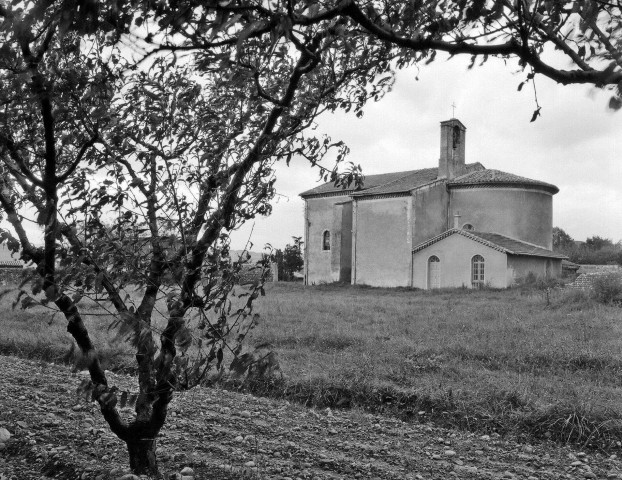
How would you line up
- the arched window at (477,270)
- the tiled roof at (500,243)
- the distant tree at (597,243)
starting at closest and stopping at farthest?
the tiled roof at (500,243) → the arched window at (477,270) → the distant tree at (597,243)

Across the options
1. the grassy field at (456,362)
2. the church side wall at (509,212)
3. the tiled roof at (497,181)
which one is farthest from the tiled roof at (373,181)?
the grassy field at (456,362)

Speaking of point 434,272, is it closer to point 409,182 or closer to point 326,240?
point 409,182

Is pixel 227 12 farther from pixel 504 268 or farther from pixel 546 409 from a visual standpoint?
pixel 504 268

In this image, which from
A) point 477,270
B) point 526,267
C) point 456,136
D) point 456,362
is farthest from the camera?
point 456,136

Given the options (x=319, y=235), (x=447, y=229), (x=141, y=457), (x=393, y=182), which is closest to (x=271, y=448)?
(x=141, y=457)

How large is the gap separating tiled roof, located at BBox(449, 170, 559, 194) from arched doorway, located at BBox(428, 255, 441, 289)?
4.97m

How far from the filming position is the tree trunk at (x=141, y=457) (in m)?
3.99

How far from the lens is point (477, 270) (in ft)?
90.1

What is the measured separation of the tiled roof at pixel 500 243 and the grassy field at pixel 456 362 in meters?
12.6

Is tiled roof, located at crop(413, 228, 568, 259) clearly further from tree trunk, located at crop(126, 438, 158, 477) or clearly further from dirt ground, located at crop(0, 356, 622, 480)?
tree trunk, located at crop(126, 438, 158, 477)

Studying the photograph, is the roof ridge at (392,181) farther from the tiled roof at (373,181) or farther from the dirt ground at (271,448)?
the dirt ground at (271,448)

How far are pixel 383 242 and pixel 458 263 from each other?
15.7 ft

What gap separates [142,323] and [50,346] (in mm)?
7431

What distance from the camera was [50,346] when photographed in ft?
31.0
